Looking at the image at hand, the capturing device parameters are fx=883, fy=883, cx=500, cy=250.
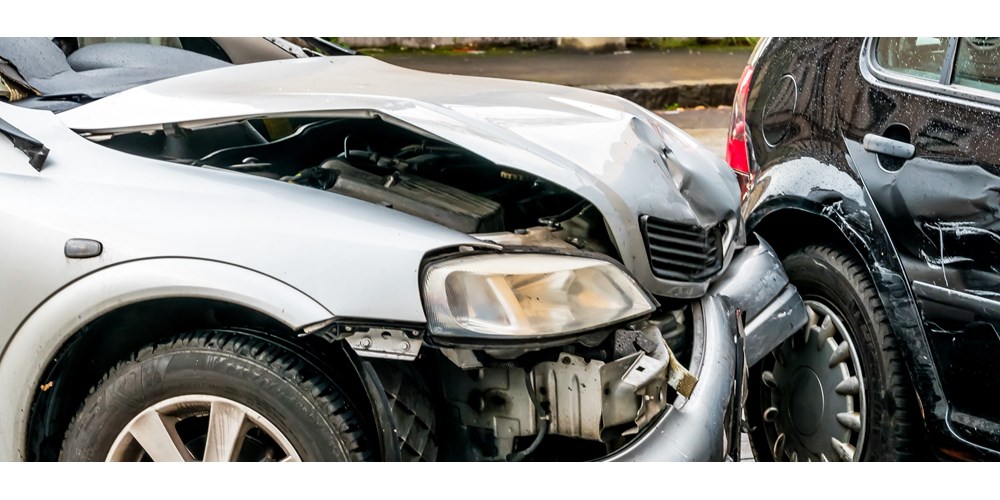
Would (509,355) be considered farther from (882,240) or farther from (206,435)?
(882,240)

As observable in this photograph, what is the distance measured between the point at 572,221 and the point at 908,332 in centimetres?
107

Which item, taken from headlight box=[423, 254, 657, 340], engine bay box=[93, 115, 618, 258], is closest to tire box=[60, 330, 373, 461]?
headlight box=[423, 254, 657, 340]

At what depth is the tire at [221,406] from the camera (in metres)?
1.75

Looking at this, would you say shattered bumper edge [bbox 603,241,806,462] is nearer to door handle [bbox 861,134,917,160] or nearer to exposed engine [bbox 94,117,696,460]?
exposed engine [bbox 94,117,696,460]

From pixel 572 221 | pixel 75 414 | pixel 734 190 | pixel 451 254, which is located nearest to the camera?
pixel 451 254

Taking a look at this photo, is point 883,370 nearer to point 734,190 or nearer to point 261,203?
point 734,190

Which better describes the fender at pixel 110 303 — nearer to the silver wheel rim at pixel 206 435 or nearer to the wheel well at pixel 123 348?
the wheel well at pixel 123 348

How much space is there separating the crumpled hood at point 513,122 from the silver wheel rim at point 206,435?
68cm

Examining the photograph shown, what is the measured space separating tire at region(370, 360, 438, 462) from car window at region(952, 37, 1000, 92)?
5.73ft

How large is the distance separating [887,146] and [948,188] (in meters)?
0.25

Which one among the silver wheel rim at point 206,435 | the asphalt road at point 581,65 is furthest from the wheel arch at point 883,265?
the asphalt road at point 581,65

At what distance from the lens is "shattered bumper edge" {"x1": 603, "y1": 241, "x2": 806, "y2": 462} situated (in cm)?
190
